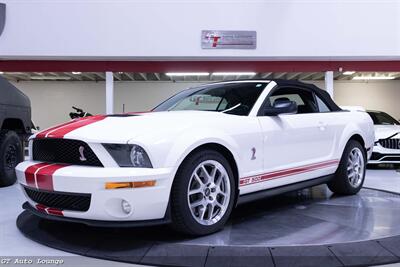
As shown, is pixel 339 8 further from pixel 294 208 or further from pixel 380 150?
pixel 294 208

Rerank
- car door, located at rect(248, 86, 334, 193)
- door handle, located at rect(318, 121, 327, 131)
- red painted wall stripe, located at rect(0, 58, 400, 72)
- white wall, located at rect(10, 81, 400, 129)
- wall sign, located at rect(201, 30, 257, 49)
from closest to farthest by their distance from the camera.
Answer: car door, located at rect(248, 86, 334, 193) < door handle, located at rect(318, 121, 327, 131) < wall sign, located at rect(201, 30, 257, 49) < red painted wall stripe, located at rect(0, 58, 400, 72) < white wall, located at rect(10, 81, 400, 129)

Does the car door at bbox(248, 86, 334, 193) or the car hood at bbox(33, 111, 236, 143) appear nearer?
the car hood at bbox(33, 111, 236, 143)

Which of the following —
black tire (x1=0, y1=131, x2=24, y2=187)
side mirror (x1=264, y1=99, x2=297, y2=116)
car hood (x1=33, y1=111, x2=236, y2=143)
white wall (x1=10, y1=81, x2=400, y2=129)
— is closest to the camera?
car hood (x1=33, y1=111, x2=236, y2=143)

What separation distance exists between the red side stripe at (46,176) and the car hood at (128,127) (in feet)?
0.70

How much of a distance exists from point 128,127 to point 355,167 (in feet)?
9.46

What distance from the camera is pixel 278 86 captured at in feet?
12.1

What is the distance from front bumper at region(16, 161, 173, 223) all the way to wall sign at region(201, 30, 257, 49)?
27.8 ft

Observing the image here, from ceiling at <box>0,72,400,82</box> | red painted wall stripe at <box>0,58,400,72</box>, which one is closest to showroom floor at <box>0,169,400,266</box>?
red painted wall stripe at <box>0,58,400,72</box>

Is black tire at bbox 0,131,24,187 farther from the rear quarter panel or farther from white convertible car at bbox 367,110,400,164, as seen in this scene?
white convertible car at bbox 367,110,400,164

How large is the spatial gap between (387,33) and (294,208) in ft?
28.9

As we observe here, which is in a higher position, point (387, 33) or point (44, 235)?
point (387, 33)

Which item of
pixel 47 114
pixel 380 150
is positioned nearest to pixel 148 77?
pixel 47 114

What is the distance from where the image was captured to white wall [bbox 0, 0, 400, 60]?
10383mm

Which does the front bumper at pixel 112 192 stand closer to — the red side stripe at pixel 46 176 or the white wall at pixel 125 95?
the red side stripe at pixel 46 176
